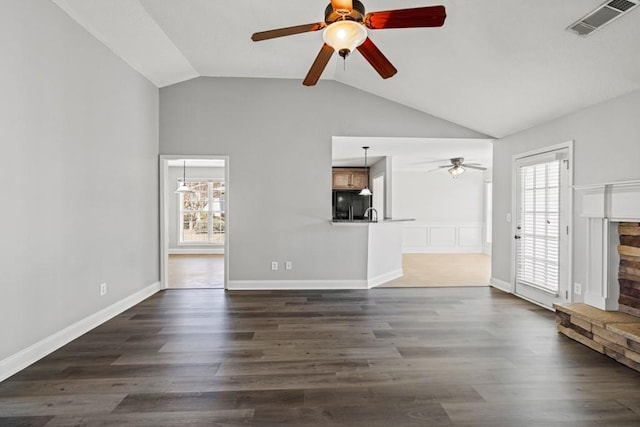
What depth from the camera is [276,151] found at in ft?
15.9

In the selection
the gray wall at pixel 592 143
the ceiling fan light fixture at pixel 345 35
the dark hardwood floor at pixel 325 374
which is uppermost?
the ceiling fan light fixture at pixel 345 35

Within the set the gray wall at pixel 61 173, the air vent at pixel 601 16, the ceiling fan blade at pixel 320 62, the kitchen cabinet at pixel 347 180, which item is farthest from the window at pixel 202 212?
the air vent at pixel 601 16

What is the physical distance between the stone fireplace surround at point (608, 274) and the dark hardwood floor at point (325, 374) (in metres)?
0.17

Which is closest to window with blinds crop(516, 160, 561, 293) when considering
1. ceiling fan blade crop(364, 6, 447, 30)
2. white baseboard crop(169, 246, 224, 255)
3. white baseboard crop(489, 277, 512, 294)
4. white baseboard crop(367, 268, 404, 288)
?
white baseboard crop(489, 277, 512, 294)

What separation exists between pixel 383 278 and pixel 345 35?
13.2 ft

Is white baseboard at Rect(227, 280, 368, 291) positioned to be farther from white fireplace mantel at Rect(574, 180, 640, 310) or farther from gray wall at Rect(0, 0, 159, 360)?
white fireplace mantel at Rect(574, 180, 640, 310)

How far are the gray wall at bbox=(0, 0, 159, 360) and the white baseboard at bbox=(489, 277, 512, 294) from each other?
5.18 meters

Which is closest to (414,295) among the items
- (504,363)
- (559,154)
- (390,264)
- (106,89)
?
(390,264)

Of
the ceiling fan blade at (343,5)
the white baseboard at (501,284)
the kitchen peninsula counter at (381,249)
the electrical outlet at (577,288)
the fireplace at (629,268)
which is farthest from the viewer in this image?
the kitchen peninsula counter at (381,249)

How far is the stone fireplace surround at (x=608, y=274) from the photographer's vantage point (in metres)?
2.71

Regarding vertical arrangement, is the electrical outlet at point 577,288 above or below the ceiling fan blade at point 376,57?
below

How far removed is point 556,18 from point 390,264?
12.8 feet

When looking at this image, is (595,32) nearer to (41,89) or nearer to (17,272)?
(41,89)

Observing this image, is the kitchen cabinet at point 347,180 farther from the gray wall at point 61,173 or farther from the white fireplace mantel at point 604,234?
the white fireplace mantel at point 604,234
